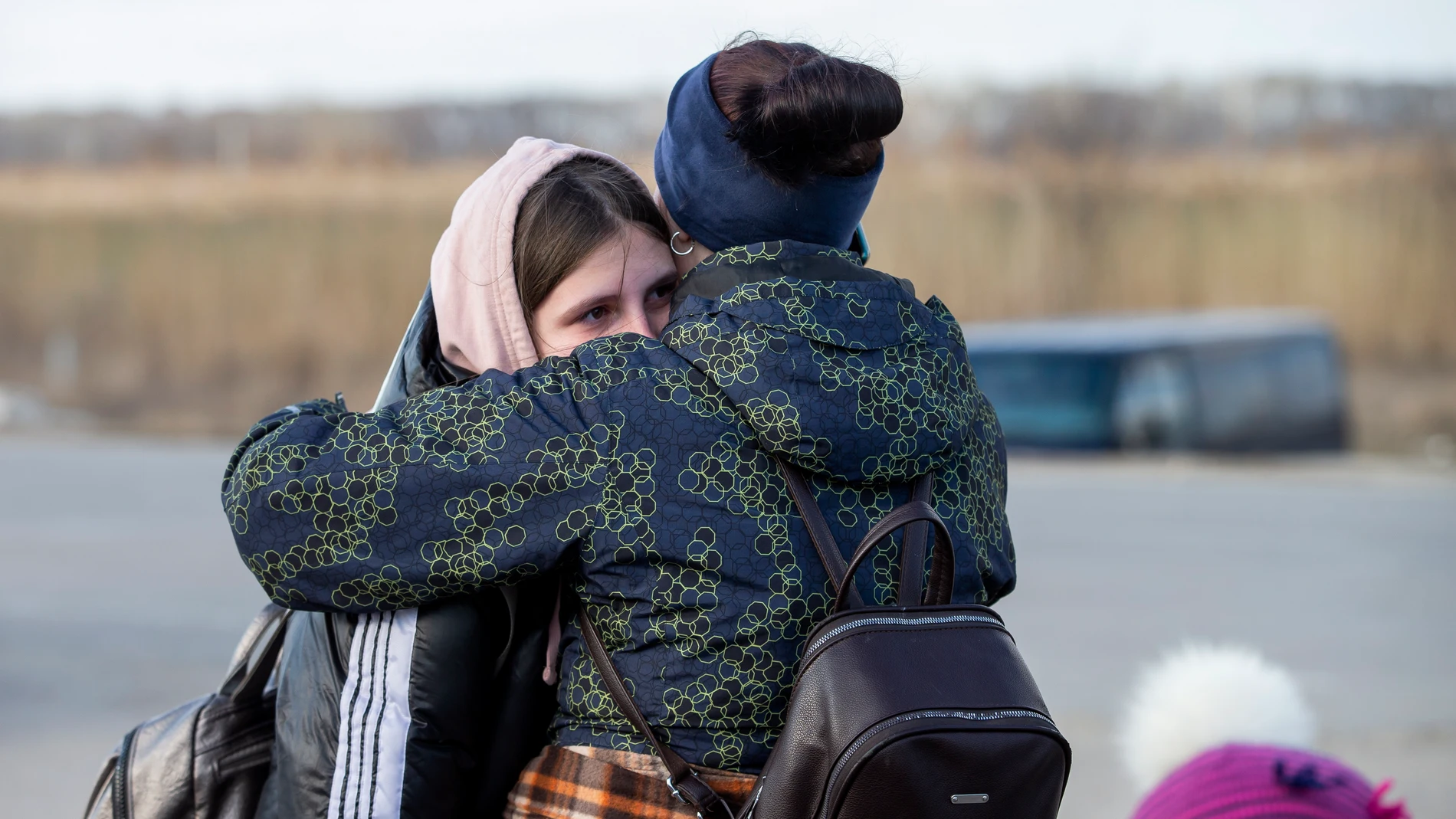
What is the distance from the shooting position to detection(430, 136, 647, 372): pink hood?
1.85 metres

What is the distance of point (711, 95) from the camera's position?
1705 mm

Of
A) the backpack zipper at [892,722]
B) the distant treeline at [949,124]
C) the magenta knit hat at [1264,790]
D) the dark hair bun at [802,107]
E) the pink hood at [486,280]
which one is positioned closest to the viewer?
the backpack zipper at [892,722]

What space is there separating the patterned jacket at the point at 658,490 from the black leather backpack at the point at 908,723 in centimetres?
7

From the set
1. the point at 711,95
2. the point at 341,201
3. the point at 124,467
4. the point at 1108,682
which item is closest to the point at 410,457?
the point at 711,95

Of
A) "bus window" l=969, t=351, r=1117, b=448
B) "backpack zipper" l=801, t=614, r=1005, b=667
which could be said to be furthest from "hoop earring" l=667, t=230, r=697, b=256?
"bus window" l=969, t=351, r=1117, b=448

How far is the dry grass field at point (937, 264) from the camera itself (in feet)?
64.9

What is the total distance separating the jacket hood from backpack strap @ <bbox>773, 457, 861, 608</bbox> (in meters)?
0.02

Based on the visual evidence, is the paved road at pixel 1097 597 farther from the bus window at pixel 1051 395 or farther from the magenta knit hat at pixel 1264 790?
the magenta knit hat at pixel 1264 790

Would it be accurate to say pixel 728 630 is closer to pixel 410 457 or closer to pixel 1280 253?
pixel 410 457

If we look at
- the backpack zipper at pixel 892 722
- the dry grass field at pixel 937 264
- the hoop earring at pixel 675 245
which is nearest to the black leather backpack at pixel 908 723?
the backpack zipper at pixel 892 722

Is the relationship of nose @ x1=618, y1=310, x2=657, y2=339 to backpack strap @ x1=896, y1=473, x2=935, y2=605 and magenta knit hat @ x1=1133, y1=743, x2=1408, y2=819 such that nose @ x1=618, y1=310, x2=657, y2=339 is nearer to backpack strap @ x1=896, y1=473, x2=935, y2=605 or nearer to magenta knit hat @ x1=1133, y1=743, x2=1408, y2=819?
backpack strap @ x1=896, y1=473, x2=935, y2=605

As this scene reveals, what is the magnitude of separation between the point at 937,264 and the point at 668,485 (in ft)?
64.3

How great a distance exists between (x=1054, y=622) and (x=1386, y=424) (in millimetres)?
12106

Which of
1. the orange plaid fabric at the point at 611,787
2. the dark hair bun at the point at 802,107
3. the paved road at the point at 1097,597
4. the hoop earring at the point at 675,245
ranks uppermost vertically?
the dark hair bun at the point at 802,107
